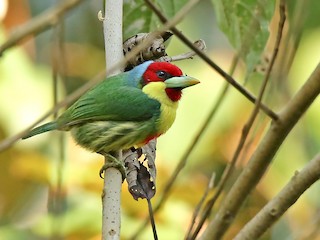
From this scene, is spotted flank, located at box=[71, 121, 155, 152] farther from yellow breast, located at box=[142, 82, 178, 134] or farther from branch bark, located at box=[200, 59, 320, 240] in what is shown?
branch bark, located at box=[200, 59, 320, 240]

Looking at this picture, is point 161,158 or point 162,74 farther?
point 161,158

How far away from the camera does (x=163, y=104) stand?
9.32 ft

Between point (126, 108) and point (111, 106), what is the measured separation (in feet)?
0.19

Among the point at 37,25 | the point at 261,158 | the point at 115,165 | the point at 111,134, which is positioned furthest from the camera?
the point at 111,134

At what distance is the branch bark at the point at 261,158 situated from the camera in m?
1.33

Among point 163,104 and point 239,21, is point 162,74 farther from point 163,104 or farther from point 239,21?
point 239,21

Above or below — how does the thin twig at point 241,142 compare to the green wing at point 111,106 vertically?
below

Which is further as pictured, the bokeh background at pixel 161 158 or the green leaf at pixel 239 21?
the bokeh background at pixel 161 158

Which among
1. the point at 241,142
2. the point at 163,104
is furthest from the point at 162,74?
the point at 241,142

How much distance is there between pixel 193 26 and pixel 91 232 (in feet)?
5.86

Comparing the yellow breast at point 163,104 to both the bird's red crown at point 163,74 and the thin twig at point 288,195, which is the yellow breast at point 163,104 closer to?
the bird's red crown at point 163,74

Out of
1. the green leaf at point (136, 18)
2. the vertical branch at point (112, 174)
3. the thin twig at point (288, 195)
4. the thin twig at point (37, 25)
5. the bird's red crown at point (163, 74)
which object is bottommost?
the thin twig at point (288, 195)

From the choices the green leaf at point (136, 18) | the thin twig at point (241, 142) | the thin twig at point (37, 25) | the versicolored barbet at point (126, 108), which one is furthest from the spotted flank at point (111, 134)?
the thin twig at point (37, 25)

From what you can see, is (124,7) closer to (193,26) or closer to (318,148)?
(318,148)
